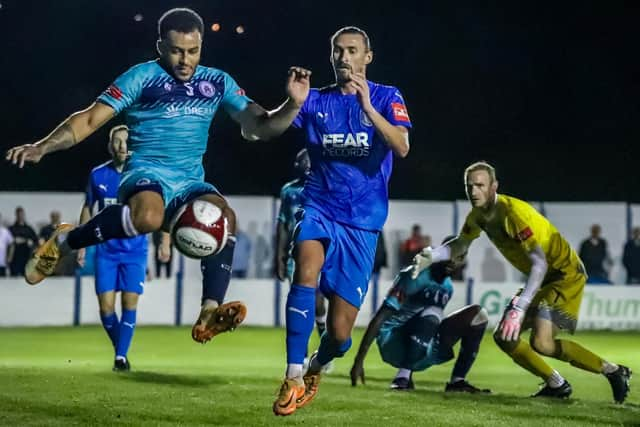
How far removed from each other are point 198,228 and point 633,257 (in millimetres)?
15802

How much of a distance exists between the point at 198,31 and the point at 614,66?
994 inches

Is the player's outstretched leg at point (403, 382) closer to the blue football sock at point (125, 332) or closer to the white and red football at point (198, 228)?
the blue football sock at point (125, 332)

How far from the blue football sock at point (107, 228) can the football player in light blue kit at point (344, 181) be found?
3.97 ft

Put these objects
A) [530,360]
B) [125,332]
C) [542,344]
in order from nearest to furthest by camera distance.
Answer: [542,344] → [530,360] → [125,332]

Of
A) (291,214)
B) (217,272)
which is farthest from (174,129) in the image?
(291,214)

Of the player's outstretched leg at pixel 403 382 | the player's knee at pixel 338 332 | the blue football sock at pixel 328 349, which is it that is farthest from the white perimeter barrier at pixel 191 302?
the player's knee at pixel 338 332

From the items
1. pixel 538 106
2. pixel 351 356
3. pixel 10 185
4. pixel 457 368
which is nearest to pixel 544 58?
pixel 538 106

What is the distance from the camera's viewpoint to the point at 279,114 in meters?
8.12

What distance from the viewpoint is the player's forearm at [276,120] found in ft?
26.4

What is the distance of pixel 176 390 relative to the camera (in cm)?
991

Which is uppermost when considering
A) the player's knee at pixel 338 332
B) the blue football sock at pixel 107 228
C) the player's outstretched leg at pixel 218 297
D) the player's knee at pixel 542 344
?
the blue football sock at pixel 107 228

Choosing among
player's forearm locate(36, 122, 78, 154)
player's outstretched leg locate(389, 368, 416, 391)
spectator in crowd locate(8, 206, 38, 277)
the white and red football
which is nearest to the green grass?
player's outstretched leg locate(389, 368, 416, 391)

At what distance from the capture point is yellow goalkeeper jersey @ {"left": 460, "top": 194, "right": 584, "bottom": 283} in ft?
32.1

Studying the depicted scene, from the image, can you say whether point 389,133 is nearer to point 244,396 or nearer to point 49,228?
point 244,396
